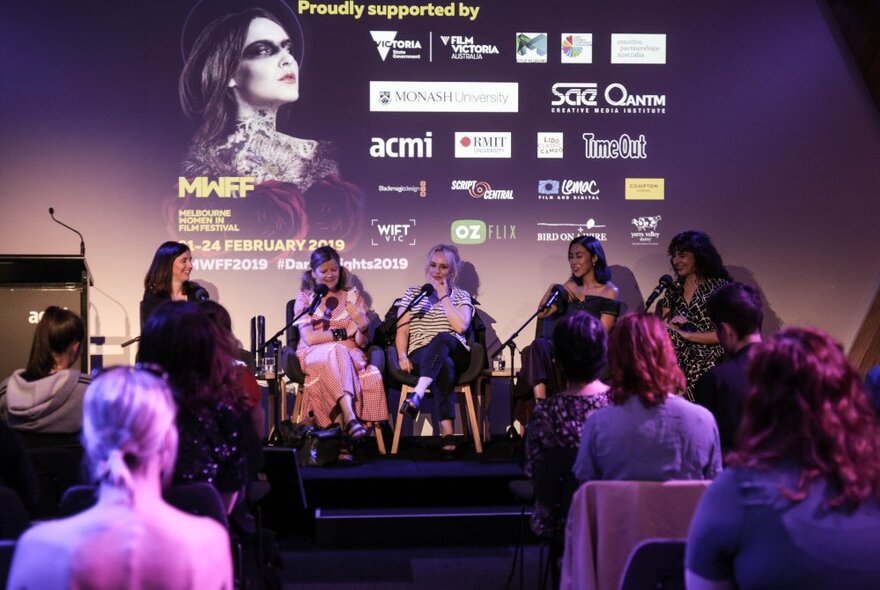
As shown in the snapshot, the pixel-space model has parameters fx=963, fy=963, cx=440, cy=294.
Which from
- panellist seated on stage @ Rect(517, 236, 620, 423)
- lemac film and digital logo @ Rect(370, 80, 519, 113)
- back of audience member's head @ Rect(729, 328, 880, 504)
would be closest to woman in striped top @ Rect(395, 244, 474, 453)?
panellist seated on stage @ Rect(517, 236, 620, 423)

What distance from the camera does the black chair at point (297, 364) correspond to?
5.94 meters

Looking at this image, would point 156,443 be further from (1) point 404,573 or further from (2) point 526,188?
(2) point 526,188

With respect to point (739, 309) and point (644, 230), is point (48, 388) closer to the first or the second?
point (739, 309)

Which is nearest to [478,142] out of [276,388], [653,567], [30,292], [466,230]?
[466,230]

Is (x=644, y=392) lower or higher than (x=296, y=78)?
lower

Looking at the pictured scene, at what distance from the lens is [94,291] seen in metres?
6.69

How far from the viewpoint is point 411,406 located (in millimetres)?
5762

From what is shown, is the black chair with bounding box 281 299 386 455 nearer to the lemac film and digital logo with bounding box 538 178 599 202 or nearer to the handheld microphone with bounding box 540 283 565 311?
the handheld microphone with bounding box 540 283 565 311

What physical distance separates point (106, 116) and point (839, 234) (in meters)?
5.37

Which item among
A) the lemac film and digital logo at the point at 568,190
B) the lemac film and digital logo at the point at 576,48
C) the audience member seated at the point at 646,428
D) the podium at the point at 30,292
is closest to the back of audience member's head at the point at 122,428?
the audience member seated at the point at 646,428

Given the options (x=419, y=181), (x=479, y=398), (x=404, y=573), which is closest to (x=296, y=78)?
(x=419, y=181)

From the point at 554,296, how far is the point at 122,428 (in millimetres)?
4981

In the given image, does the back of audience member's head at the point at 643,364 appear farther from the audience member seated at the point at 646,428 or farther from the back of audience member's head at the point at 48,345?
the back of audience member's head at the point at 48,345

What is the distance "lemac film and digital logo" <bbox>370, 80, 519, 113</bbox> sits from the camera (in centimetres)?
682
